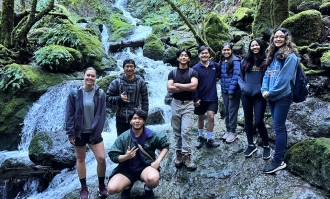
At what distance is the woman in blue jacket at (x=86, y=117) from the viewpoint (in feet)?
12.8

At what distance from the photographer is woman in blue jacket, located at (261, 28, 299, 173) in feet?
11.8

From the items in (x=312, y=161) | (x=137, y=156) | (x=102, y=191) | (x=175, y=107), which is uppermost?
(x=175, y=107)

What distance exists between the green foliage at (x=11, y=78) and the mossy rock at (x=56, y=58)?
1154 mm

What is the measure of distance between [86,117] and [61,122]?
16.1ft

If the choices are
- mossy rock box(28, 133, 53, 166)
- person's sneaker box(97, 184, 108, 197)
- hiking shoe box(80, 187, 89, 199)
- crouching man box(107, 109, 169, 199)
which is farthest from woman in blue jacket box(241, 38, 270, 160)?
mossy rock box(28, 133, 53, 166)

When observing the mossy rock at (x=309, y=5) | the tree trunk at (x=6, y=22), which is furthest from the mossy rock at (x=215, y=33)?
the tree trunk at (x=6, y=22)

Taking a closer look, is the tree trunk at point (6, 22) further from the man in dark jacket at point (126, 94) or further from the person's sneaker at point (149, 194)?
the person's sneaker at point (149, 194)

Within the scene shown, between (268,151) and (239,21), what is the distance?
1196 centimetres

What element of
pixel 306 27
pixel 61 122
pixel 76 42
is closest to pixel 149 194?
pixel 61 122

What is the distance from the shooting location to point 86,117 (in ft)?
13.0

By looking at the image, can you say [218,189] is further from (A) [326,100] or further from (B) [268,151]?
(A) [326,100]

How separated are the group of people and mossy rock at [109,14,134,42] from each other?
15.9 meters

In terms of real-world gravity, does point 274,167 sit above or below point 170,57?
below

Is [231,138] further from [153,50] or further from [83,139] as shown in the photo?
[153,50]
